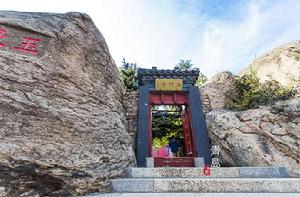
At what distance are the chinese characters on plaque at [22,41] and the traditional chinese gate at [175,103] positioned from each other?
14.6 feet

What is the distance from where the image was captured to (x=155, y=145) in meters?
13.2

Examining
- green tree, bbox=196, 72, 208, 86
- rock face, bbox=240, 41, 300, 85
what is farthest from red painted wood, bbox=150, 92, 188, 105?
green tree, bbox=196, 72, 208, 86

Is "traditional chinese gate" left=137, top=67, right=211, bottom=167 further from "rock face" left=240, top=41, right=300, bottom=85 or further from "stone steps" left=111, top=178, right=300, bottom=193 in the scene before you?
"stone steps" left=111, top=178, right=300, bottom=193

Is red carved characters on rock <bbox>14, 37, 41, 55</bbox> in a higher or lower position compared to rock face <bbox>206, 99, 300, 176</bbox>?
higher

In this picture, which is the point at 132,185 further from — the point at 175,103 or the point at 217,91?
the point at 217,91

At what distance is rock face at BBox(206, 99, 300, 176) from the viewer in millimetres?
6133

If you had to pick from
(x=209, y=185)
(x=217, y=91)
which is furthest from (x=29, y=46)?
(x=217, y=91)

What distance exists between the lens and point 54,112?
11.5ft

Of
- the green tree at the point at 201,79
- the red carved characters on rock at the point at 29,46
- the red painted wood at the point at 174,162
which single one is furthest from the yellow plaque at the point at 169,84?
the green tree at the point at 201,79

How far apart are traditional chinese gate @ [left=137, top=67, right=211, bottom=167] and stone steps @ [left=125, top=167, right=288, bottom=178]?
2.77m

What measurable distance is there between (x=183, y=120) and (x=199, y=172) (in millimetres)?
4130

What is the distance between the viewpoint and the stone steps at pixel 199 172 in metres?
4.47

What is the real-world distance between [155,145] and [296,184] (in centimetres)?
975

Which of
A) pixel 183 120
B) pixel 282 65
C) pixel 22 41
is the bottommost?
pixel 183 120
